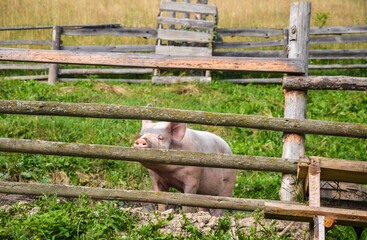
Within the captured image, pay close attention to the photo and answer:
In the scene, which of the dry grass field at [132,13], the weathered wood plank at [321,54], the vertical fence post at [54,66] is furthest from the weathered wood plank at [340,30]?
the vertical fence post at [54,66]

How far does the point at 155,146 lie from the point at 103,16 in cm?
1216

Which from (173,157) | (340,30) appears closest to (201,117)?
(173,157)

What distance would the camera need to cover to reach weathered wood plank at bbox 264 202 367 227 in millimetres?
2500

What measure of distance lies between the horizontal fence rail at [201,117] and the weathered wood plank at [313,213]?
0.95 meters

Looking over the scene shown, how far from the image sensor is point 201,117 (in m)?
3.41

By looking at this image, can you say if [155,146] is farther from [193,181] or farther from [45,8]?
[45,8]

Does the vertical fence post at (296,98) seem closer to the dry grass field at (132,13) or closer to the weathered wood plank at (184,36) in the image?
the weathered wood plank at (184,36)

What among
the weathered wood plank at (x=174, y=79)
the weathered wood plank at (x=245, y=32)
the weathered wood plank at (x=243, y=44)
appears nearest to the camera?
the weathered wood plank at (x=174, y=79)

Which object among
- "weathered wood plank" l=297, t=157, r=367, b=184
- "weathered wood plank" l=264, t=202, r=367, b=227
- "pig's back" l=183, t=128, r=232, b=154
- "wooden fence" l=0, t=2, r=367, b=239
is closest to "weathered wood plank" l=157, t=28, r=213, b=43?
"pig's back" l=183, t=128, r=232, b=154

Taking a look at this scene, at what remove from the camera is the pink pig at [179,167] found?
3.78 meters

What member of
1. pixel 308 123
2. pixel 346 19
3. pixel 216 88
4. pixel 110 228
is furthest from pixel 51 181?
pixel 346 19

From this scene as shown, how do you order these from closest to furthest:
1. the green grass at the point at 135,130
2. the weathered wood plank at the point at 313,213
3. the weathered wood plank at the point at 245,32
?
the weathered wood plank at the point at 313,213 < the green grass at the point at 135,130 < the weathered wood plank at the point at 245,32

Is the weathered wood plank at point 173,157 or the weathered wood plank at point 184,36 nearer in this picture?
the weathered wood plank at point 173,157

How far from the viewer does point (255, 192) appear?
4836mm
